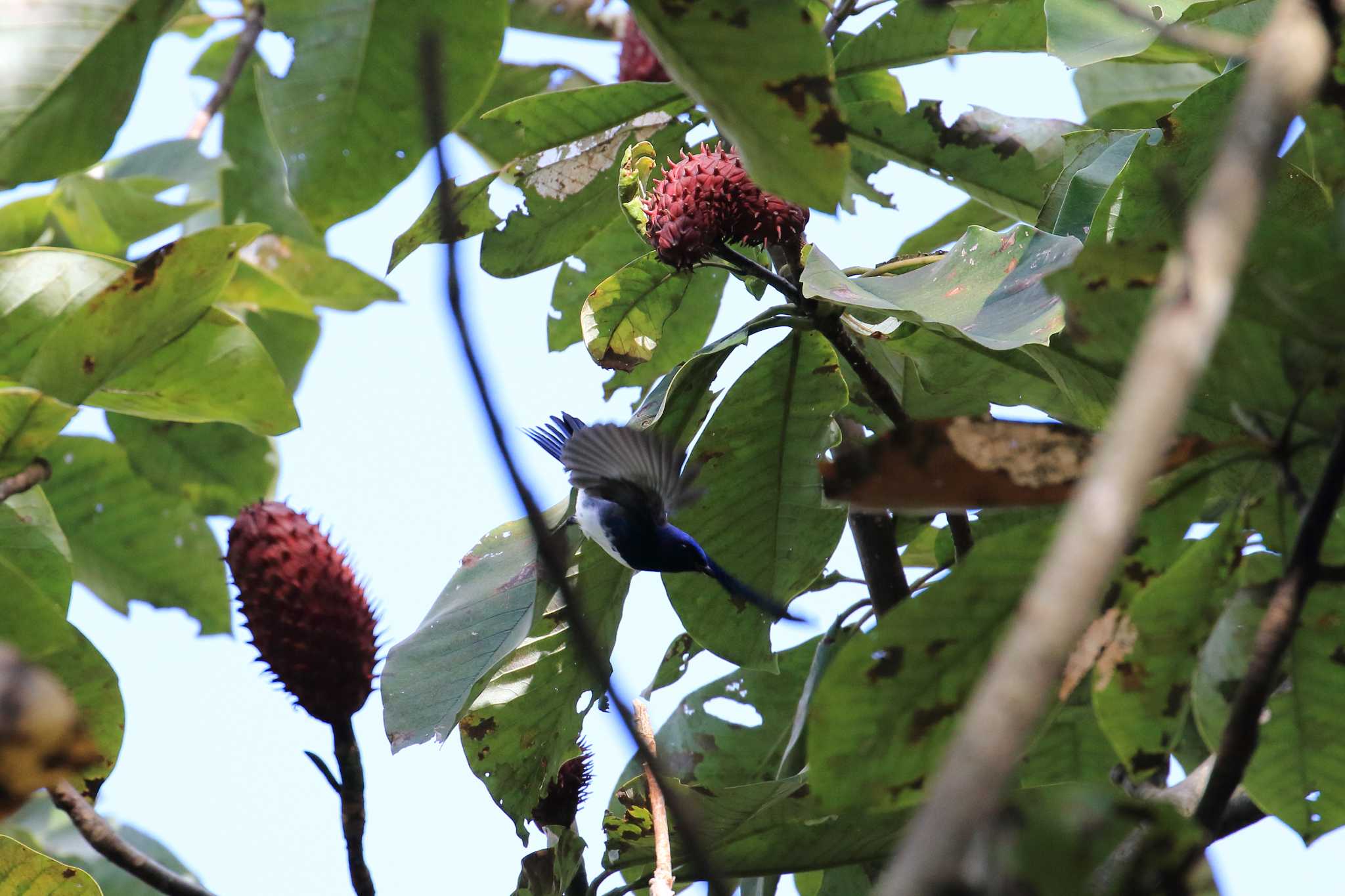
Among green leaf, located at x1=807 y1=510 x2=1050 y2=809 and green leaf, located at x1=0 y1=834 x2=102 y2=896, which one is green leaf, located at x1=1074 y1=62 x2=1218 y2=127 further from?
green leaf, located at x1=0 y1=834 x2=102 y2=896

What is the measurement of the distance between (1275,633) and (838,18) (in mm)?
1285

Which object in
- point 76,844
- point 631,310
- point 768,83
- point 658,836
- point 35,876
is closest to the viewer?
point 768,83

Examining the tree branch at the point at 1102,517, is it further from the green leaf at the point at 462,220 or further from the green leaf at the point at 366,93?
the green leaf at the point at 462,220

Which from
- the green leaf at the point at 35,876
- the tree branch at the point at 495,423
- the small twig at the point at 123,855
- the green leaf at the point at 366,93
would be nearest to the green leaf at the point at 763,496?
the green leaf at the point at 366,93

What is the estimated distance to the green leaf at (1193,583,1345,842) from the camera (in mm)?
818

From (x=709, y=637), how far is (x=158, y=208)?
4.52 feet

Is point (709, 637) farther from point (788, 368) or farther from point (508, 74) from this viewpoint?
point (508, 74)

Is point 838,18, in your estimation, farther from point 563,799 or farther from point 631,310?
point 563,799

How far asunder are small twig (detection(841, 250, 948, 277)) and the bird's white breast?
0.40 m

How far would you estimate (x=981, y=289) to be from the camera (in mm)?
1265

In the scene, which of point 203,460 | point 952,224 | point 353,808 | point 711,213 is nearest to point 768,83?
→ point 711,213

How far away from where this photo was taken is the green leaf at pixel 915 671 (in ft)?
2.41

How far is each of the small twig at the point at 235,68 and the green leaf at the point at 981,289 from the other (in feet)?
4.58

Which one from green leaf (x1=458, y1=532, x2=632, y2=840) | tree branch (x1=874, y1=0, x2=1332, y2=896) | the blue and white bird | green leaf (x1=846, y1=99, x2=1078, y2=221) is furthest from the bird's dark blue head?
tree branch (x1=874, y1=0, x2=1332, y2=896)
